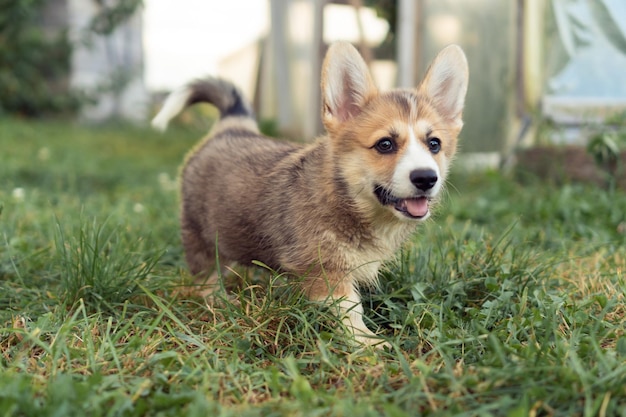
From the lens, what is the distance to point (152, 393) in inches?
77.9

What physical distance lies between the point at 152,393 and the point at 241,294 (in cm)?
66

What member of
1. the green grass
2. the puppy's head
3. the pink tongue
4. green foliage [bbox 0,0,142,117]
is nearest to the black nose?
the puppy's head

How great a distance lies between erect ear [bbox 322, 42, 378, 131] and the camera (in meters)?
2.82

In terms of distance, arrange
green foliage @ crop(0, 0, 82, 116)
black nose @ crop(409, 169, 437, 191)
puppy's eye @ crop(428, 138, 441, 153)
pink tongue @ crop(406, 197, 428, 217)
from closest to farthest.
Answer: black nose @ crop(409, 169, 437, 191)
pink tongue @ crop(406, 197, 428, 217)
puppy's eye @ crop(428, 138, 441, 153)
green foliage @ crop(0, 0, 82, 116)

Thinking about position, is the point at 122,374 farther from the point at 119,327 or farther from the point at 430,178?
the point at 430,178

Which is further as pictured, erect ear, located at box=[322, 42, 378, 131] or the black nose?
erect ear, located at box=[322, 42, 378, 131]

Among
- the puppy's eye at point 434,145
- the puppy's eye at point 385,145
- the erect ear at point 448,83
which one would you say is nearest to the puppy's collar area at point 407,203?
the puppy's eye at point 385,145

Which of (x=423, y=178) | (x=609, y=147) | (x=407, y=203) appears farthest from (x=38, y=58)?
(x=423, y=178)

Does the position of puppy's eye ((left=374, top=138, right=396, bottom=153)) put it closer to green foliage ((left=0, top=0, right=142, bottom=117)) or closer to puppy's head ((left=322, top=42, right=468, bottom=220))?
puppy's head ((left=322, top=42, right=468, bottom=220))

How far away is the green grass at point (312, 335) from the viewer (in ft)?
6.10

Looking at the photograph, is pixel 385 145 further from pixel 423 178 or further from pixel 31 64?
pixel 31 64

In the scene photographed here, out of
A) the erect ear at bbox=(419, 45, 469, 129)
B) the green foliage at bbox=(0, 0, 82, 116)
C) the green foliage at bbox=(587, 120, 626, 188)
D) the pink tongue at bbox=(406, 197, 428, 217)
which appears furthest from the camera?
the green foliage at bbox=(0, 0, 82, 116)

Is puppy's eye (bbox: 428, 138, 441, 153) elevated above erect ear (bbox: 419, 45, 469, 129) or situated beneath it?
situated beneath

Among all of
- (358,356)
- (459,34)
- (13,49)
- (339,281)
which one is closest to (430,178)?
(339,281)
